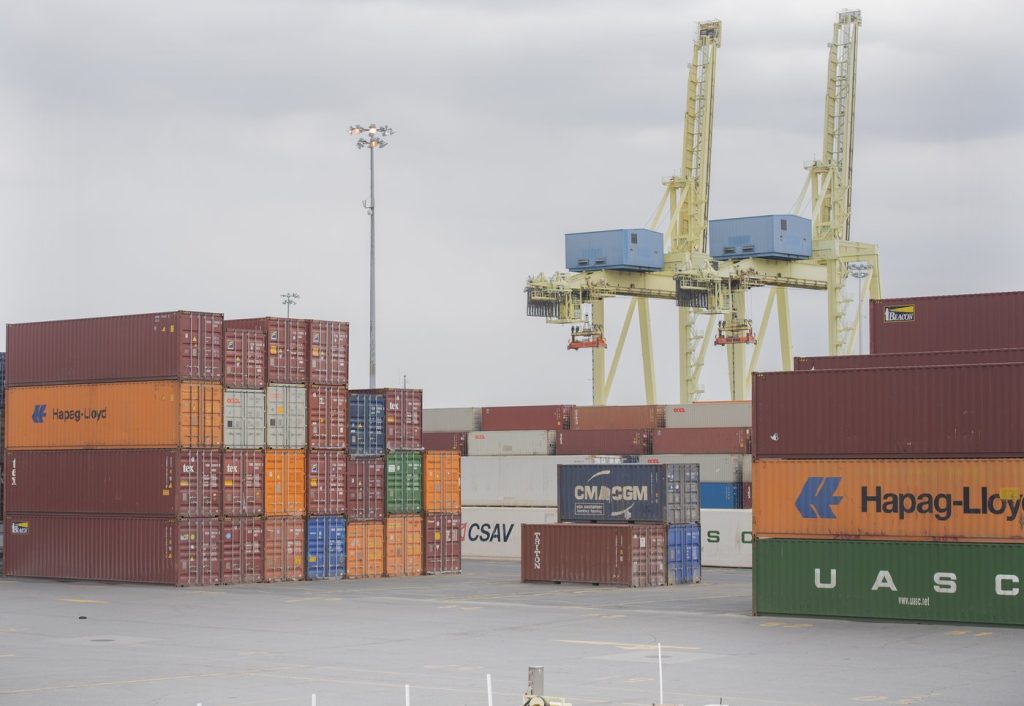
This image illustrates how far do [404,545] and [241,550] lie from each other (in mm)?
6639

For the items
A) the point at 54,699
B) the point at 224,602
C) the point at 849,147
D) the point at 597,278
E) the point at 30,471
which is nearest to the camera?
the point at 54,699

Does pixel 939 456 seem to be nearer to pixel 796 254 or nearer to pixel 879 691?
pixel 879 691

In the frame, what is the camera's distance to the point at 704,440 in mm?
62688

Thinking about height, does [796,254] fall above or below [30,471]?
above

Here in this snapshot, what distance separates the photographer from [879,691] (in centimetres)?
2353

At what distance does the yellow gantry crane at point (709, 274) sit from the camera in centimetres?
8638

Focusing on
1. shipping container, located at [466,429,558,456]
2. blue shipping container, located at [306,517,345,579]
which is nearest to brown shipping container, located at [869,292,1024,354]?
blue shipping container, located at [306,517,345,579]

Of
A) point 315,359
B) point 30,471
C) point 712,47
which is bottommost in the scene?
point 30,471

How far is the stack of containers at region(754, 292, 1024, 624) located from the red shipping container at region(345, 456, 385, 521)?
17492mm

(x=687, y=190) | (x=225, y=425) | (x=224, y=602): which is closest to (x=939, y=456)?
(x=224, y=602)

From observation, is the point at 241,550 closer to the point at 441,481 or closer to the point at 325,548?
the point at 325,548

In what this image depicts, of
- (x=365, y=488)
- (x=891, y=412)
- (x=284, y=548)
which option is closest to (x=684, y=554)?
(x=365, y=488)

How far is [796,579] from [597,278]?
51.0 metres

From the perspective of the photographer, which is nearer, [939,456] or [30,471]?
[939,456]
